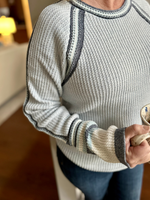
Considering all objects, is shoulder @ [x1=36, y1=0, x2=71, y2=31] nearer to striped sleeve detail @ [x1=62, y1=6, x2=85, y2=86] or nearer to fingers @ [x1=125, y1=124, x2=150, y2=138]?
striped sleeve detail @ [x1=62, y1=6, x2=85, y2=86]

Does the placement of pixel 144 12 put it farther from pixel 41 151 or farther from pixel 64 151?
pixel 41 151

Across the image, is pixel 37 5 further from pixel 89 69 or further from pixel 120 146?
pixel 120 146

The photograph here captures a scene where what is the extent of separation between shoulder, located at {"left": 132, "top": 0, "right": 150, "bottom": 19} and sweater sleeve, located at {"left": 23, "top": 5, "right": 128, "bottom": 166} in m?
0.24

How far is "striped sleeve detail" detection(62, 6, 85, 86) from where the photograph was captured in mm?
379

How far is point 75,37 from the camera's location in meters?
0.38

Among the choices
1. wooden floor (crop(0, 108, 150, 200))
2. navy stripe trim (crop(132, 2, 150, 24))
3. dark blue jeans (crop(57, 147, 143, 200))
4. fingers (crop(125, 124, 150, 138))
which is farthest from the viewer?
wooden floor (crop(0, 108, 150, 200))

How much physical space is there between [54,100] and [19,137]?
1.18 metres

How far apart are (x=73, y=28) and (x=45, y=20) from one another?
7 cm

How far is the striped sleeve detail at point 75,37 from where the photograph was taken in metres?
0.38

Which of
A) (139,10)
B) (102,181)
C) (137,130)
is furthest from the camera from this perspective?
(102,181)

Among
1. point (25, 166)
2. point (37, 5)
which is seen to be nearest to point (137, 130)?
point (37, 5)

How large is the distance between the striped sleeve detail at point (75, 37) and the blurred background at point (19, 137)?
17 centimetres

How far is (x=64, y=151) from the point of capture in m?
0.58

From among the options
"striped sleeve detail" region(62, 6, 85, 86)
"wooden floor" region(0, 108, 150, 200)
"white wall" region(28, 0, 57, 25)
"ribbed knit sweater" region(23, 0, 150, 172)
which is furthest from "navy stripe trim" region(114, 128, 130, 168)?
"wooden floor" region(0, 108, 150, 200)
